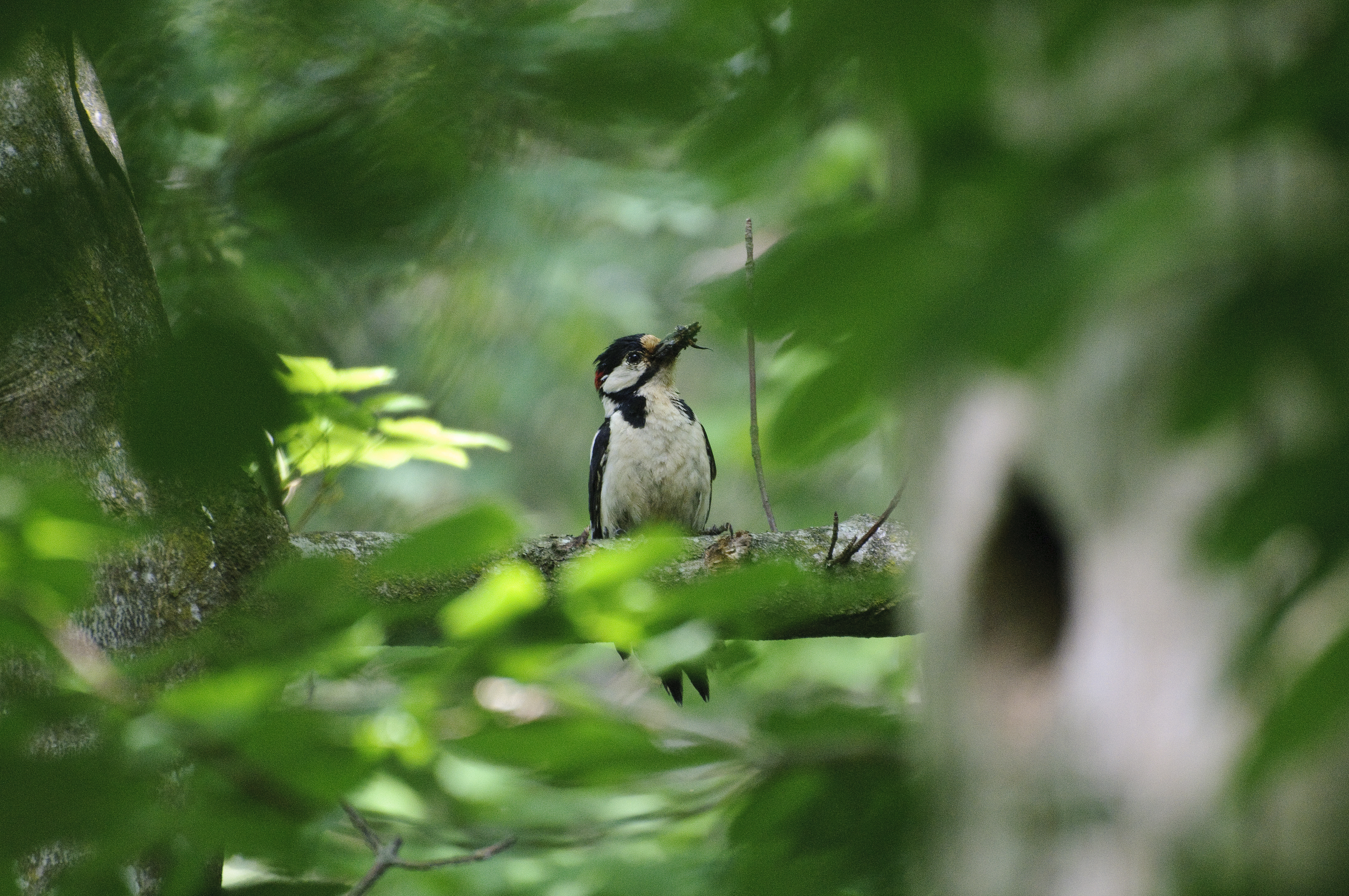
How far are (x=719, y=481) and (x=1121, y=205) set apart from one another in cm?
980

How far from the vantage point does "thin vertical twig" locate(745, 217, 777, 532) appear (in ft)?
1.98

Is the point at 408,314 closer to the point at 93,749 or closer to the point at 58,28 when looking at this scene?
the point at 93,749

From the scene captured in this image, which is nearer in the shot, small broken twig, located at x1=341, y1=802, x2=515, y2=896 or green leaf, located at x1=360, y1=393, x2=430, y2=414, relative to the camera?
small broken twig, located at x1=341, y1=802, x2=515, y2=896

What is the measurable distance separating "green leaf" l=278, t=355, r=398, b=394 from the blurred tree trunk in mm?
88

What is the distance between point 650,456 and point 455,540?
183 inches

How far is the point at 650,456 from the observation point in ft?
18.2

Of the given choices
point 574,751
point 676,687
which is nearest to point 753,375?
point 574,751

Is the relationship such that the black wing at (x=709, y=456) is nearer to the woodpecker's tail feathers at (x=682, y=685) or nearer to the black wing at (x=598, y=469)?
the black wing at (x=598, y=469)

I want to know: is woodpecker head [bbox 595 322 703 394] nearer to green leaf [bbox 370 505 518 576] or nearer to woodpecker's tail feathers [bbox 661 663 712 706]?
woodpecker's tail feathers [bbox 661 663 712 706]

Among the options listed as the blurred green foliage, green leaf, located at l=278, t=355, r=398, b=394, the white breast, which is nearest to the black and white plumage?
the white breast

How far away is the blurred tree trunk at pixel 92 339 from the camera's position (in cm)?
74

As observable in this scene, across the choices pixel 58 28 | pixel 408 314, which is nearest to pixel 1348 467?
pixel 58 28

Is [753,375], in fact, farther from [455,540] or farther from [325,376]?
A: [455,540]

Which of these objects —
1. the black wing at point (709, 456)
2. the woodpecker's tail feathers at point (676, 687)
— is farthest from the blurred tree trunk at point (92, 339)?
the black wing at point (709, 456)
